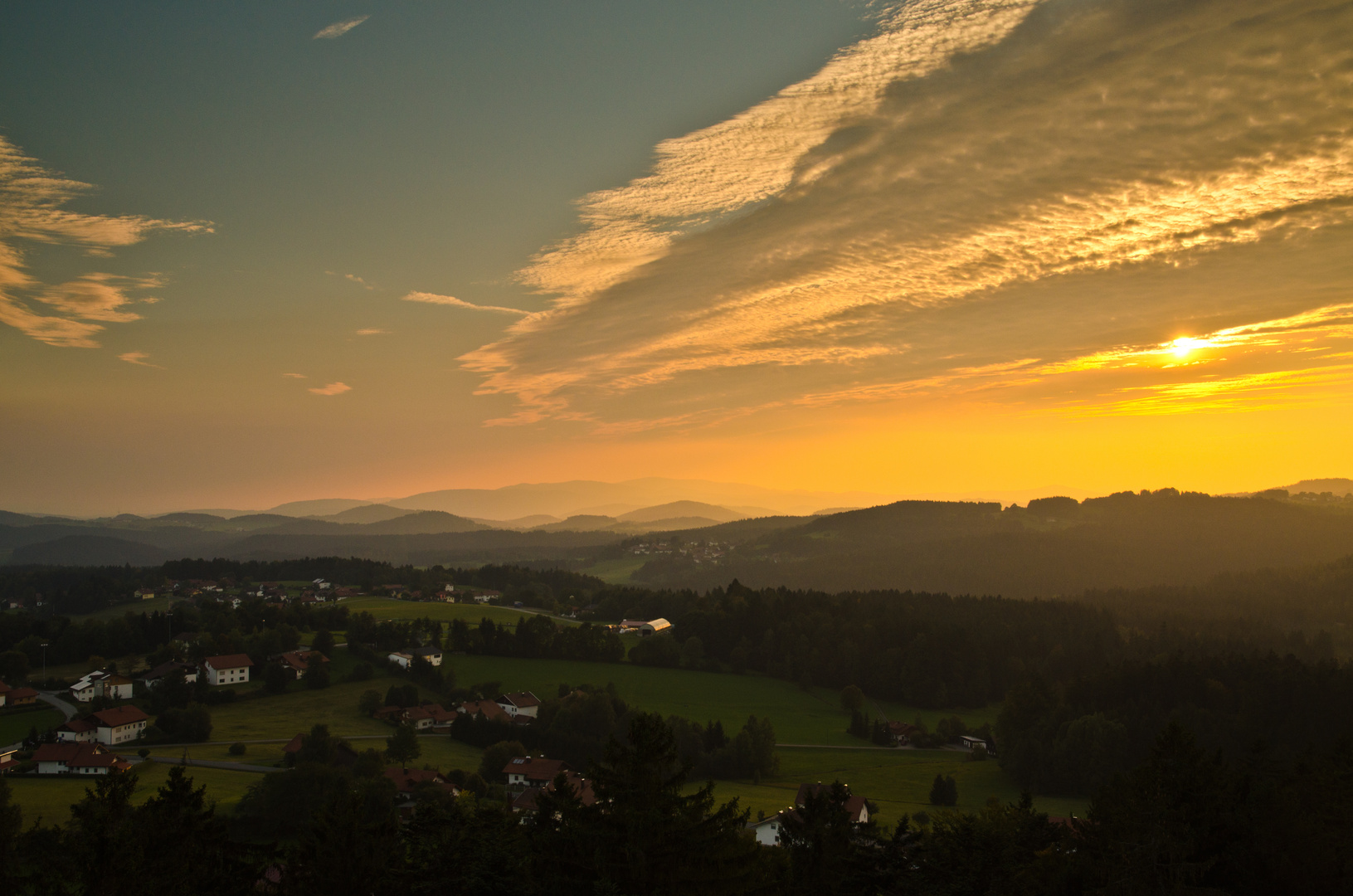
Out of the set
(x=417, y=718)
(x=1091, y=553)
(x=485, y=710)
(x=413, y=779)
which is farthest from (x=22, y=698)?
(x=1091, y=553)

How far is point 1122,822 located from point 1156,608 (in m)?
97.5

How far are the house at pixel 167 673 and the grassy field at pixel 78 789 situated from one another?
71.3 ft

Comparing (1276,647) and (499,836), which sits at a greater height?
(499,836)

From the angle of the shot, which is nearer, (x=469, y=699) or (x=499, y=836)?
(x=499, y=836)

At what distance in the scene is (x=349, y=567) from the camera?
503 ft

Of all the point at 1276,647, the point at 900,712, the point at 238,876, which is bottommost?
the point at 900,712

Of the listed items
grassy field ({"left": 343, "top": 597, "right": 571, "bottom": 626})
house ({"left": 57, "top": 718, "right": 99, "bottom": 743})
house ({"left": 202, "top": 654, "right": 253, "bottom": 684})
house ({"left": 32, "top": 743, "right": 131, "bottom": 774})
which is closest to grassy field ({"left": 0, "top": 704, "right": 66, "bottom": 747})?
house ({"left": 57, "top": 718, "right": 99, "bottom": 743})

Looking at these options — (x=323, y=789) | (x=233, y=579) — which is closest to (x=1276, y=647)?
(x=323, y=789)

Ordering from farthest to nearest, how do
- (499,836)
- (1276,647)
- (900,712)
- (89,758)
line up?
(1276,647)
(900,712)
(89,758)
(499,836)

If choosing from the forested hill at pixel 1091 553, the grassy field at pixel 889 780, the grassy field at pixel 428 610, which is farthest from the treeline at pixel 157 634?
the forested hill at pixel 1091 553

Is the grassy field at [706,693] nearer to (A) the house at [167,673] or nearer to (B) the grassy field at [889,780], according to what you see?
(B) the grassy field at [889,780]

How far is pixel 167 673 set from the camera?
70.7m

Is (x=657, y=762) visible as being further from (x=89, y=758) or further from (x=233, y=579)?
(x=233, y=579)

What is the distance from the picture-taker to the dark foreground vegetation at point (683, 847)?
46.2ft
